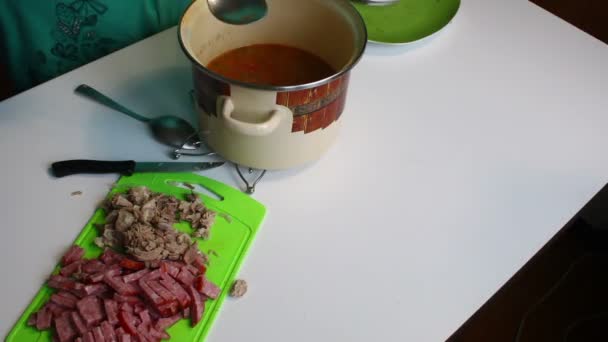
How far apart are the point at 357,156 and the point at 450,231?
0.49 feet

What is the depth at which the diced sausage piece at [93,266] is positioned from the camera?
1.67ft

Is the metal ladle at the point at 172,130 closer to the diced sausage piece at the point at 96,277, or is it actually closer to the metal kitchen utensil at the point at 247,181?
the metal kitchen utensil at the point at 247,181

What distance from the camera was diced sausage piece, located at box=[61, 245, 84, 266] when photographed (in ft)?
1.72

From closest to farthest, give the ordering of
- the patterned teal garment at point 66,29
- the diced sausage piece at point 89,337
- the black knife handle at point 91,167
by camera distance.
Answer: the diced sausage piece at point 89,337 → the black knife handle at point 91,167 → the patterned teal garment at point 66,29

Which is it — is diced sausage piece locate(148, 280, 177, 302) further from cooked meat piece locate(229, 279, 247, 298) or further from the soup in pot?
the soup in pot

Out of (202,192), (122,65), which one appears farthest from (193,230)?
(122,65)

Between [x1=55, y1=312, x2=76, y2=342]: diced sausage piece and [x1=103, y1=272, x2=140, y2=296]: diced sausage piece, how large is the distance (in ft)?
0.15

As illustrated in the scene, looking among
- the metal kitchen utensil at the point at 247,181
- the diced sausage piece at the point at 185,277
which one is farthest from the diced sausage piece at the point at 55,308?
the metal kitchen utensil at the point at 247,181

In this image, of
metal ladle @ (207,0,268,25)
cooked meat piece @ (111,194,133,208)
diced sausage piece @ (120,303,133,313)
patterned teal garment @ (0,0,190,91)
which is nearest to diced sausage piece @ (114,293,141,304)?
diced sausage piece @ (120,303,133,313)

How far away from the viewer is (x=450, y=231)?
60 centimetres

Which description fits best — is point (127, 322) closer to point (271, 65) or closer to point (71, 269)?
point (71, 269)

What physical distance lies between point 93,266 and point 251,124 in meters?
0.21

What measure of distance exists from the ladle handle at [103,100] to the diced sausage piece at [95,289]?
241 mm

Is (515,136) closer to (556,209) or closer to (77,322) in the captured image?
(556,209)
